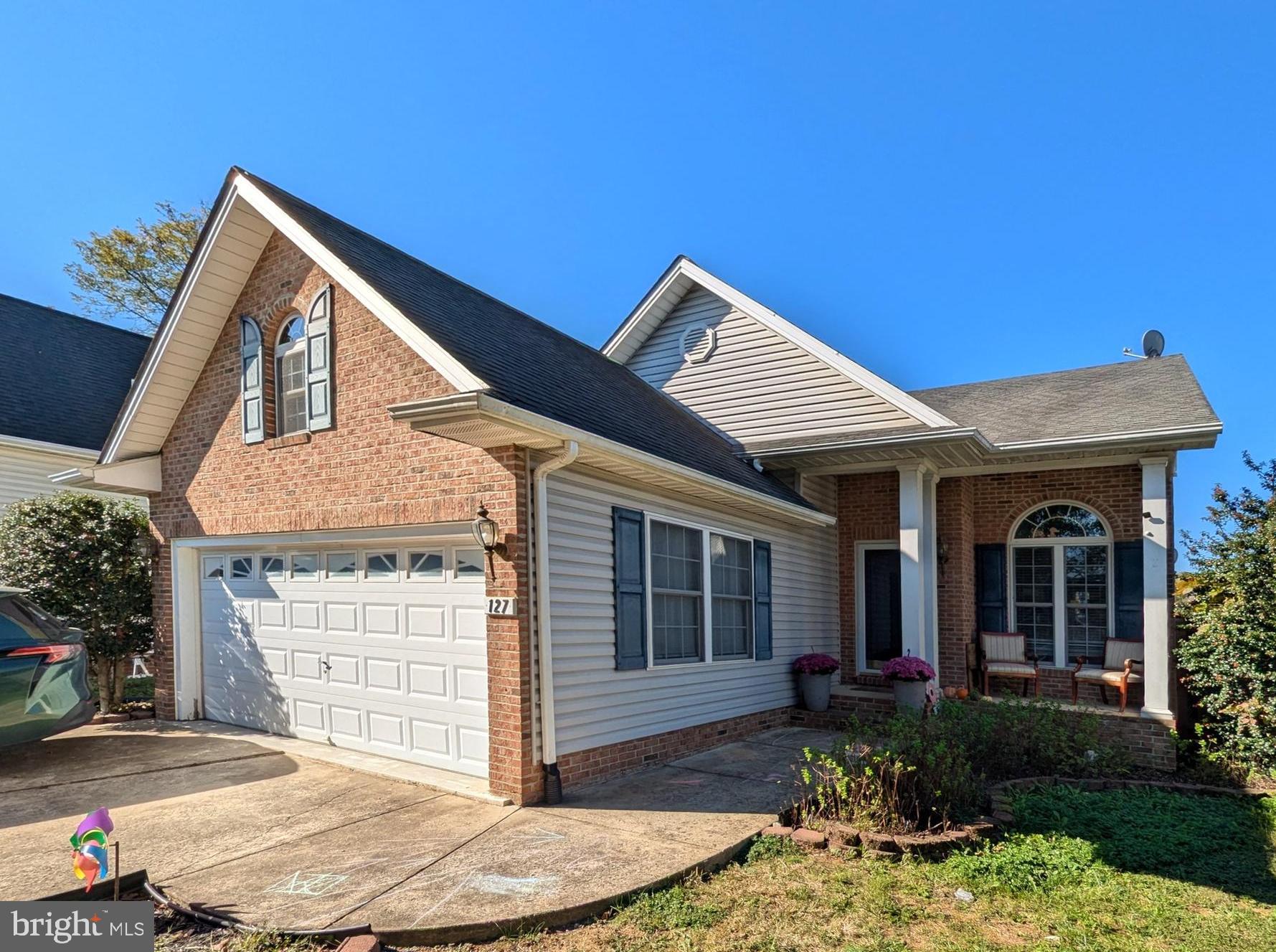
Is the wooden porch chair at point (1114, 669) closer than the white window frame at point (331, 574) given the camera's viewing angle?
No

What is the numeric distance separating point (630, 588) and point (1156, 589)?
6525mm

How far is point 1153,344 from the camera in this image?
14148 mm

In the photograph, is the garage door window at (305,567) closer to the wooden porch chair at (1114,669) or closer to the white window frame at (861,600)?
the white window frame at (861,600)

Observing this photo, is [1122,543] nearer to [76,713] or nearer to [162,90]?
[76,713]

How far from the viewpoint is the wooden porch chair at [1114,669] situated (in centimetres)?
953

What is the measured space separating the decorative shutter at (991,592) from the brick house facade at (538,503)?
0.16 meters

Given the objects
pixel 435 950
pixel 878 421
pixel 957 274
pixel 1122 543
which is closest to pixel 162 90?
pixel 878 421

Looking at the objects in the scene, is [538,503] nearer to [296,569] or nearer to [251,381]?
[296,569]

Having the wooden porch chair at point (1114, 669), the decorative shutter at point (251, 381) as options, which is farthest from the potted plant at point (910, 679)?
the decorative shutter at point (251, 381)

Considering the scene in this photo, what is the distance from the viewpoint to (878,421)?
1020 cm

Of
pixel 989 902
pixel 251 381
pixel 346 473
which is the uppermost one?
pixel 251 381

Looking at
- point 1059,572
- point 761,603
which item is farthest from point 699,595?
point 1059,572

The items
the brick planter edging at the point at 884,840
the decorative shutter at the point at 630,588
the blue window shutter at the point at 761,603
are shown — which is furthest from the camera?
the blue window shutter at the point at 761,603

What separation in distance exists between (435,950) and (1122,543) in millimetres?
10329
